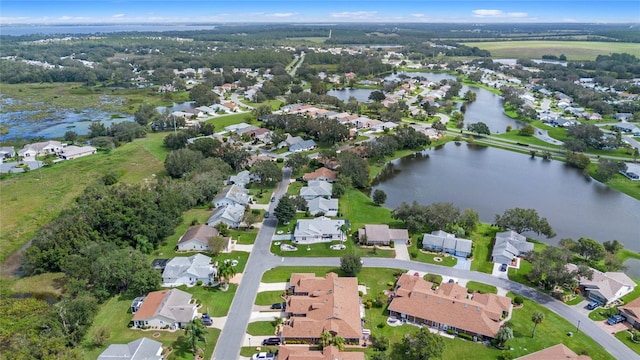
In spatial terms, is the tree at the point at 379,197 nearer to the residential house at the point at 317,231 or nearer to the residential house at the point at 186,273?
the residential house at the point at 317,231

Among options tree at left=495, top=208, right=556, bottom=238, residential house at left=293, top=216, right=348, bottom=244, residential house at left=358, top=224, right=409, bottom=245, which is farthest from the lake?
residential house at left=293, top=216, right=348, bottom=244

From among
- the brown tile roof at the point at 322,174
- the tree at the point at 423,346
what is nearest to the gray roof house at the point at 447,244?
the tree at the point at 423,346

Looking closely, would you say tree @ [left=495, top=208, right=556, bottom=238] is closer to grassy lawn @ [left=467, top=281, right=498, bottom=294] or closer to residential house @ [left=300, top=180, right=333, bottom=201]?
grassy lawn @ [left=467, top=281, right=498, bottom=294]

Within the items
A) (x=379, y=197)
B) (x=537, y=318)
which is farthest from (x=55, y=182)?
(x=537, y=318)

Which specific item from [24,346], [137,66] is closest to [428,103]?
[24,346]

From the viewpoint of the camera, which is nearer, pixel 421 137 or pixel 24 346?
pixel 24 346

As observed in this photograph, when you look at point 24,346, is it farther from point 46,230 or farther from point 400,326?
point 400,326

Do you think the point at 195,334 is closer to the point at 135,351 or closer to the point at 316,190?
the point at 135,351
